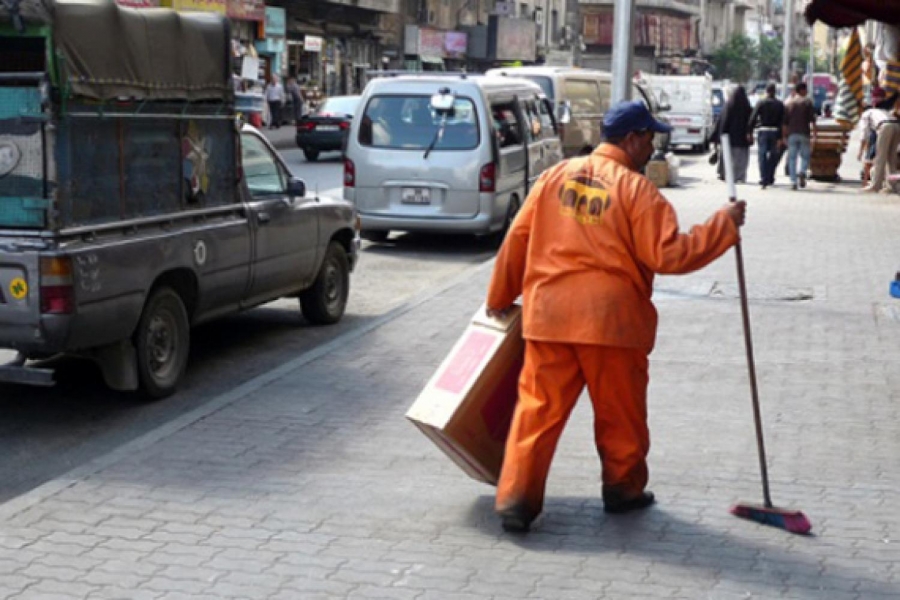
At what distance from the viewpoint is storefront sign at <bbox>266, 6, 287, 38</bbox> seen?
44469 millimetres

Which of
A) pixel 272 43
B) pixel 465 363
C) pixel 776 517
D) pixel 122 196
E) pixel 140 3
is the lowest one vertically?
pixel 776 517

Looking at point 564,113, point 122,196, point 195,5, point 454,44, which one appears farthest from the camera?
point 454,44

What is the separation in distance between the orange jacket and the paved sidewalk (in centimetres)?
87

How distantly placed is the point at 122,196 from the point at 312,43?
136ft

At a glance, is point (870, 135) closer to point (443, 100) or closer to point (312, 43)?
point (443, 100)

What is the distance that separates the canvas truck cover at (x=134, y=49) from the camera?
7.89 meters

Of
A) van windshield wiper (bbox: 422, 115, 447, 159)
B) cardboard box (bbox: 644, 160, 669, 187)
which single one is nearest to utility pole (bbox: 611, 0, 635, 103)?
van windshield wiper (bbox: 422, 115, 447, 159)

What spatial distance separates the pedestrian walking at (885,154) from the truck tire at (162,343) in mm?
15906

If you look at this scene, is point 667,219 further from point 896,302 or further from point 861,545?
point 896,302

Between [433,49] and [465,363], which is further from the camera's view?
[433,49]

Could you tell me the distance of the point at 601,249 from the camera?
5770 mm

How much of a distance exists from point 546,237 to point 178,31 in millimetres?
4016

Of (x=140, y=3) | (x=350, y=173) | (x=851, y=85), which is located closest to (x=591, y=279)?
(x=851, y=85)

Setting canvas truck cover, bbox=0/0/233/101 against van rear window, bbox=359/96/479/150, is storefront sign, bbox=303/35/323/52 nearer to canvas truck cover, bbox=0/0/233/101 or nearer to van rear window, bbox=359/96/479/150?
van rear window, bbox=359/96/479/150
